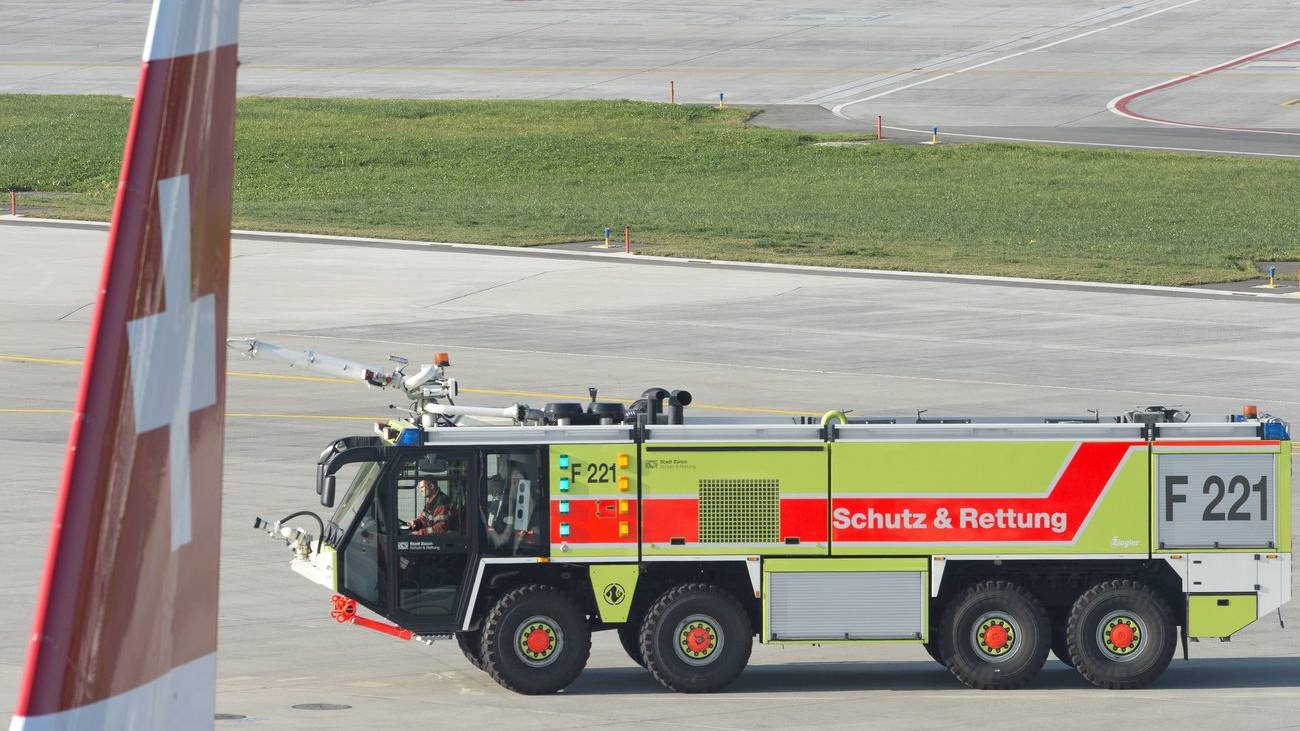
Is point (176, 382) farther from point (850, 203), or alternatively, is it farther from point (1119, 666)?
point (850, 203)

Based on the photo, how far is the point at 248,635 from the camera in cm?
2039

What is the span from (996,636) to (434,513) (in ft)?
17.6

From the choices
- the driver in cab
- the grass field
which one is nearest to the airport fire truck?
the driver in cab

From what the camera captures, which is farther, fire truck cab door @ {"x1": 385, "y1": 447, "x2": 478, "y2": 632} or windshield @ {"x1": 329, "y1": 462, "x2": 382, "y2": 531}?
windshield @ {"x1": 329, "y1": 462, "x2": 382, "y2": 531}

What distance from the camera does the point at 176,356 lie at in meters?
4.82

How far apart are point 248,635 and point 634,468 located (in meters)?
4.73

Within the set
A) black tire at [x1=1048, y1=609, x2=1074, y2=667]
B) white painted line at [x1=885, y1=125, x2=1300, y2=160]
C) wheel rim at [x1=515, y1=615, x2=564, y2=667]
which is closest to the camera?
wheel rim at [x1=515, y1=615, x2=564, y2=667]

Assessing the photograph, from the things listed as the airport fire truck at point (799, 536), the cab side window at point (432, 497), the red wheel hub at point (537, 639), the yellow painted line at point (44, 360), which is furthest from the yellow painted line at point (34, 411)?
the red wheel hub at point (537, 639)

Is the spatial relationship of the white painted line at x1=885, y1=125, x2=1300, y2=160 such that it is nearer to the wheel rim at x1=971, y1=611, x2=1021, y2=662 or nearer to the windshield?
the wheel rim at x1=971, y1=611, x2=1021, y2=662

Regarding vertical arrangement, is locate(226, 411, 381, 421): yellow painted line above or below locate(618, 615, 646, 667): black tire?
above

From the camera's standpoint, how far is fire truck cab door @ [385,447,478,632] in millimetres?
18484

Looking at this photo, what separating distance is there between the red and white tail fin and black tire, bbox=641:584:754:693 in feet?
44.4

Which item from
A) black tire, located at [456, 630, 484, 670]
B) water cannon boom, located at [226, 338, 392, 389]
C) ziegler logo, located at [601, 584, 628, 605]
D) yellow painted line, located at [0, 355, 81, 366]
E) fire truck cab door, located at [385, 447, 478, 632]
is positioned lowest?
black tire, located at [456, 630, 484, 670]

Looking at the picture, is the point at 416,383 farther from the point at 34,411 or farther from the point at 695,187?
the point at 695,187
